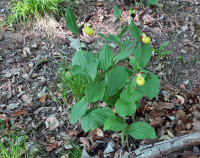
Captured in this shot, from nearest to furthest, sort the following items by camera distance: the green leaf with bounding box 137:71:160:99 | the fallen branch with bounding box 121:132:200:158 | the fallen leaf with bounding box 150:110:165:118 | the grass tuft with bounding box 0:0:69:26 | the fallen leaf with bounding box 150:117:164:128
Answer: the fallen branch with bounding box 121:132:200:158 < the green leaf with bounding box 137:71:160:99 < the fallen leaf with bounding box 150:117:164:128 < the fallen leaf with bounding box 150:110:165:118 < the grass tuft with bounding box 0:0:69:26

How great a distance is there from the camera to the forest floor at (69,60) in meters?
1.96

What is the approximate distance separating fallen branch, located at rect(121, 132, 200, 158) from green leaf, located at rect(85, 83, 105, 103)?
48 centimetres

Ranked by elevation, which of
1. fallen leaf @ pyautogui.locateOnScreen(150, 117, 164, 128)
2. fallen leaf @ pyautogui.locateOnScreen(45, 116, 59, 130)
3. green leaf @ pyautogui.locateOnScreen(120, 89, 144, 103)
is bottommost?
fallen leaf @ pyautogui.locateOnScreen(45, 116, 59, 130)

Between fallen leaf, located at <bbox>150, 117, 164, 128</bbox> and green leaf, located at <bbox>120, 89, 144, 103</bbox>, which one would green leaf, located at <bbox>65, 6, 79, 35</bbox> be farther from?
fallen leaf, located at <bbox>150, 117, 164, 128</bbox>

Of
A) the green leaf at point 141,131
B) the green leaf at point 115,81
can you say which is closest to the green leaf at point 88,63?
the green leaf at point 115,81

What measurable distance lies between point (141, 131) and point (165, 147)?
20cm

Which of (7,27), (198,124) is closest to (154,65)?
(198,124)

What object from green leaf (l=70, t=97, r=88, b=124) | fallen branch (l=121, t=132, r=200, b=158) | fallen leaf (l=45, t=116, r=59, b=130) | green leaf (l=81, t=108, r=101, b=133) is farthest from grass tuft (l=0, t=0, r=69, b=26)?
fallen branch (l=121, t=132, r=200, b=158)

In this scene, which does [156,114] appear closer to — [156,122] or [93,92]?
[156,122]

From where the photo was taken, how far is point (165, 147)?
160cm

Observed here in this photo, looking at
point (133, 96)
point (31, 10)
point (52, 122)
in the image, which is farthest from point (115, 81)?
point (31, 10)

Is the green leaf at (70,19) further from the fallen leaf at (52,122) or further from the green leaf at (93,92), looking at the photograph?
the fallen leaf at (52,122)

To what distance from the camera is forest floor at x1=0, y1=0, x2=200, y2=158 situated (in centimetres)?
196

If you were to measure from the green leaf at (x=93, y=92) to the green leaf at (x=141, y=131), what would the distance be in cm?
34
